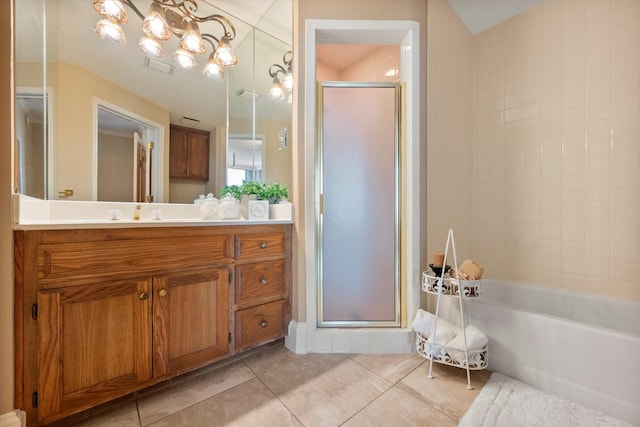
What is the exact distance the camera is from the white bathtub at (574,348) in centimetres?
104

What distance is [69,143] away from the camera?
4.26 feet

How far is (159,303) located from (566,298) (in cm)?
253

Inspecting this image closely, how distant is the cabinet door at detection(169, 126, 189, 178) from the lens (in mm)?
1671

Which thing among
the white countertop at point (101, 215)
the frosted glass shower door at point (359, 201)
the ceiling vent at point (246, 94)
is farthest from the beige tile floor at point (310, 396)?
the ceiling vent at point (246, 94)

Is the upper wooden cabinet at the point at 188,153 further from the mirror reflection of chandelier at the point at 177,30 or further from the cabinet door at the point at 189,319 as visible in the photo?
the cabinet door at the point at 189,319

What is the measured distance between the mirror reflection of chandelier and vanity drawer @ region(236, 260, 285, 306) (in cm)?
143

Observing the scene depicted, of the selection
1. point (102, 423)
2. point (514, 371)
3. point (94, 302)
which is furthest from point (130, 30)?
point (514, 371)

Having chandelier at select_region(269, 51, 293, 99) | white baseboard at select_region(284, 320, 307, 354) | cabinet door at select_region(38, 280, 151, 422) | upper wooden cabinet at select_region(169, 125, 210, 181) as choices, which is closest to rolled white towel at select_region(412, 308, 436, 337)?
white baseboard at select_region(284, 320, 307, 354)

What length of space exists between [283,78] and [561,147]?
212 centimetres

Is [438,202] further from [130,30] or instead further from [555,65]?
[130,30]

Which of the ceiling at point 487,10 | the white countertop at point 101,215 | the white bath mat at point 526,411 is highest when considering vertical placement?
the ceiling at point 487,10

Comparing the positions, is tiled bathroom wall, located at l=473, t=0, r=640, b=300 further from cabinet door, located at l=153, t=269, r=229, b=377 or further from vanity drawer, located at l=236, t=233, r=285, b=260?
cabinet door, located at l=153, t=269, r=229, b=377

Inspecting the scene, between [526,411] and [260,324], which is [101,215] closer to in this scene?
[260,324]

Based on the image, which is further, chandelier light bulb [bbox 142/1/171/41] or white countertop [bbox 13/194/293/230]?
chandelier light bulb [bbox 142/1/171/41]
